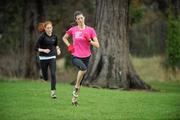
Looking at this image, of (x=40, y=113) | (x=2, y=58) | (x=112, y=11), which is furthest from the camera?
(x=2, y=58)

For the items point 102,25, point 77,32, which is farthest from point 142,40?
point 77,32

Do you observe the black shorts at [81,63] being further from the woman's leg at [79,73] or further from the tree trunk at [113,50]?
the tree trunk at [113,50]

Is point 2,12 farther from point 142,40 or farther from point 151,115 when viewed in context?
point 151,115

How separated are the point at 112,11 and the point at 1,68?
15160mm

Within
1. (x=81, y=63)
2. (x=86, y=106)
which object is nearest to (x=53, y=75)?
(x=81, y=63)

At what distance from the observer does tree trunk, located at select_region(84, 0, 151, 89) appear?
69.6 ft

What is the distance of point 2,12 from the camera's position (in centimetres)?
3425

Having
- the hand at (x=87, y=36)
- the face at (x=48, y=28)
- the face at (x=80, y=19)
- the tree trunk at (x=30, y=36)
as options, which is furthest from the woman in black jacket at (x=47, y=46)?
the tree trunk at (x=30, y=36)

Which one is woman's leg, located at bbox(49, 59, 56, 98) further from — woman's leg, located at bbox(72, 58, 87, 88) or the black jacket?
woman's leg, located at bbox(72, 58, 87, 88)

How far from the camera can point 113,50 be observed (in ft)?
70.0

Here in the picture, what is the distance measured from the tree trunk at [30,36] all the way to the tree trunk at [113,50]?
9.65 m

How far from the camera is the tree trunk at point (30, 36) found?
30688 millimetres

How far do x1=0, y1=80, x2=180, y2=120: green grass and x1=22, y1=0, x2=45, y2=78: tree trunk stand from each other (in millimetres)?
12646

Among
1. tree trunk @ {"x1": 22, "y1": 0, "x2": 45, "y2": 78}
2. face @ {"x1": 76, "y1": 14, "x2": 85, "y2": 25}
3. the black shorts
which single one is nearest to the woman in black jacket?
the black shorts
